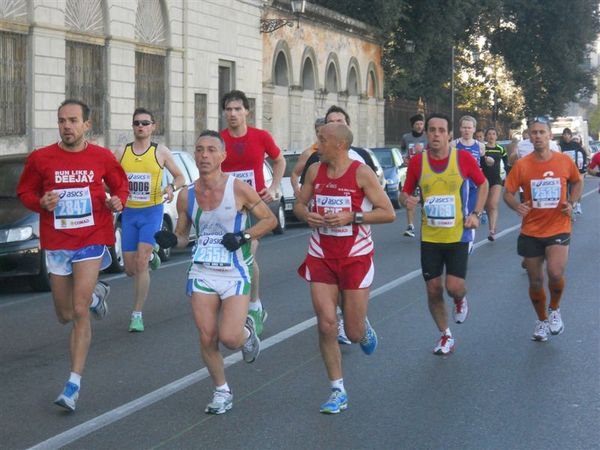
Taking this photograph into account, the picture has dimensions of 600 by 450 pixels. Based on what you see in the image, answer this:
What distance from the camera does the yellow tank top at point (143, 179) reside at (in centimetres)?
1088

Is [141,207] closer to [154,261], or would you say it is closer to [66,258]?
[154,261]

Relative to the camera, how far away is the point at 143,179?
1091cm

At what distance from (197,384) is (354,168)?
6.16 ft

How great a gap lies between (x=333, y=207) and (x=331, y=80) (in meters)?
40.7

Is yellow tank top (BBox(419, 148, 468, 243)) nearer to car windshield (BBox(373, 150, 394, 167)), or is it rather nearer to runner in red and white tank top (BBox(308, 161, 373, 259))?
runner in red and white tank top (BBox(308, 161, 373, 259))

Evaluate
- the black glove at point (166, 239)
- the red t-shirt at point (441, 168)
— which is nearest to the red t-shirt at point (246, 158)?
the red t-shirt at point (441, 168)

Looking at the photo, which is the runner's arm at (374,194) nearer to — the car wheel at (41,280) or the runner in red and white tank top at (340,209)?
the runner in red and white tank top at (340,209)

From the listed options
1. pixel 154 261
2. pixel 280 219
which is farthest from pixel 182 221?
pixel 280 219

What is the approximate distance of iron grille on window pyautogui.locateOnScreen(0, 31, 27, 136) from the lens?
81.0 ft

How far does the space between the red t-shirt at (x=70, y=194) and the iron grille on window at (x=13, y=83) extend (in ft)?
56.3

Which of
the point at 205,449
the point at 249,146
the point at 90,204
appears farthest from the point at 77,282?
the point at 249,146

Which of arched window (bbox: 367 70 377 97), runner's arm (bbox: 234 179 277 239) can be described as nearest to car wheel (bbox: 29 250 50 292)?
runner's arm (bbox: 234 179 277 239)

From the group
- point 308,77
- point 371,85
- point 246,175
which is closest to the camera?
point 246,175

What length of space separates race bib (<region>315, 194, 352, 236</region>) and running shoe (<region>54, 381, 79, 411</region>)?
1.76 meters
